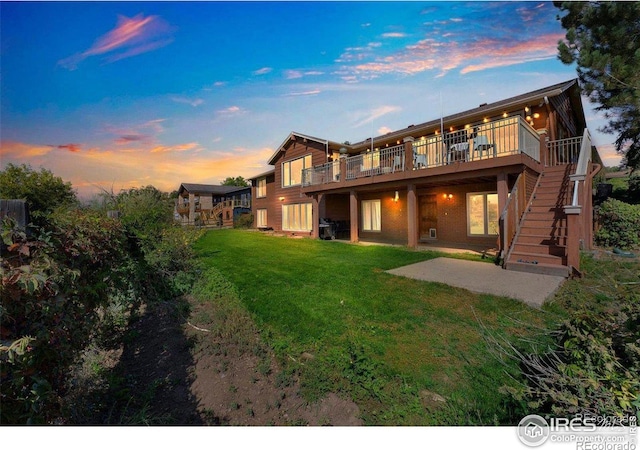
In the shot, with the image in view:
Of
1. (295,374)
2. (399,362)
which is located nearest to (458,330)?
(399,362)

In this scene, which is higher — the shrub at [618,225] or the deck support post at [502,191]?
the deck support post at [502,191]

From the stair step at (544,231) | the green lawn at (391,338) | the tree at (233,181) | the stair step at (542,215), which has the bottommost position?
the green lawn at (391,338)

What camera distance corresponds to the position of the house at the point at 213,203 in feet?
111

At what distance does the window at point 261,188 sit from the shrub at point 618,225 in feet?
64.9

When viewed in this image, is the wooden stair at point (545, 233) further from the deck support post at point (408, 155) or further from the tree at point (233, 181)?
the tree at point (233, 181)

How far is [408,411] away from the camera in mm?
2184

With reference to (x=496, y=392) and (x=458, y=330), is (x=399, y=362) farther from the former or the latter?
(x=458, y=330)

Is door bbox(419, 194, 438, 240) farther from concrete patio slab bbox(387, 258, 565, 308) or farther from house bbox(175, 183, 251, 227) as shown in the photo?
house bbox(175, 183, 251, 227)

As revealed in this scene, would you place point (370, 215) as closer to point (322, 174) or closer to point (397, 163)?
point (322, 174)

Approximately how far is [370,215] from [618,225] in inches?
384

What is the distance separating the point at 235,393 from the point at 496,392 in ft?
7.98

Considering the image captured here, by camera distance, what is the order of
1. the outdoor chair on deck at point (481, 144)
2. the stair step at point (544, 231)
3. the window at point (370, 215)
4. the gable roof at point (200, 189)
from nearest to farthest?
the stair step at point (544, 231), the outdoor chair on deck at point (481, 144), the window at point (370, 215), the gable roof at point (200, 189)

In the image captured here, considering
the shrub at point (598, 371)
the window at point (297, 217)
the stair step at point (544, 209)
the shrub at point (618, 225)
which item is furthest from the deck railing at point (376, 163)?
the shrub at point (598, 371)

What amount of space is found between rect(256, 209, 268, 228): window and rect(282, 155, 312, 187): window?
4546 mm
